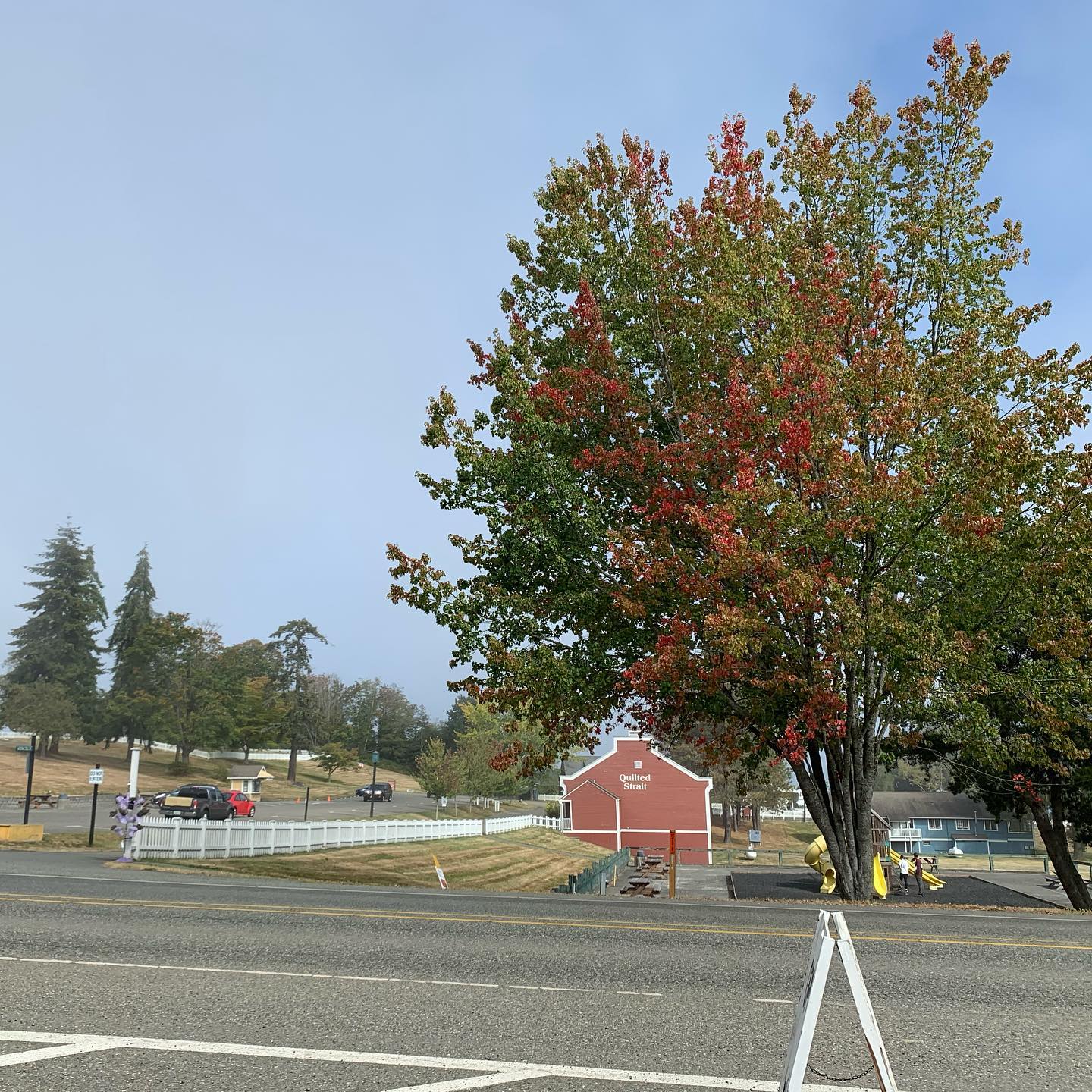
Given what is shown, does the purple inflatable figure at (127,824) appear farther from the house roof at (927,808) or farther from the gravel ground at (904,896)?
the house roof at (927,808)

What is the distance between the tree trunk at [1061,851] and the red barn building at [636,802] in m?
37.5

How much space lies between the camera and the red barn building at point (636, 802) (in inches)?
2451

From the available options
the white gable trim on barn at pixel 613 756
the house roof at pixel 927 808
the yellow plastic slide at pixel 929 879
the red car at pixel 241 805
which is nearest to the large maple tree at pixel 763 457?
the yellow plastic slide at pixel 929 879

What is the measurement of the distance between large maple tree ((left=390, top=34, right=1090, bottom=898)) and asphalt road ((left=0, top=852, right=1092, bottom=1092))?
18.0ft

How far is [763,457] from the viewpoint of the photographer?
678 inches

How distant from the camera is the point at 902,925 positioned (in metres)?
12.4

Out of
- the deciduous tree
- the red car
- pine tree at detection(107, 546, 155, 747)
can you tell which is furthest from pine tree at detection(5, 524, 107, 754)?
the red car

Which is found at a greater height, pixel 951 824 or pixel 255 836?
pixel 255 836

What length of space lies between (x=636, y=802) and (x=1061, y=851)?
39540 millimetres

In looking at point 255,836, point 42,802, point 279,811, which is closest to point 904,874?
point 255,836

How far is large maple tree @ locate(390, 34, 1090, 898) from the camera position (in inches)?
634

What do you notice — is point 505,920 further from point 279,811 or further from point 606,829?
point 606,829

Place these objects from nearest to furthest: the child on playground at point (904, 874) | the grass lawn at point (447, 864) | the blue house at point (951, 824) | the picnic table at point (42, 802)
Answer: the grass lawn at point (447, 864) < the child on playground at point (904, 874) < the picnic table at point (42, 802) < the blue house at point (951, 824)

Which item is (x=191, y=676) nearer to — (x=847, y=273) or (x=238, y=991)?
(x=847, y=273)
